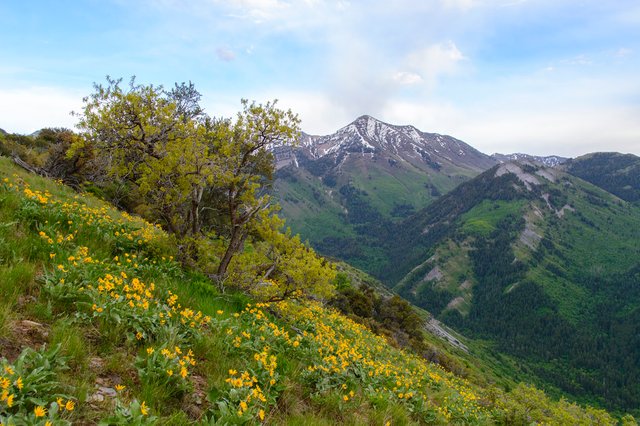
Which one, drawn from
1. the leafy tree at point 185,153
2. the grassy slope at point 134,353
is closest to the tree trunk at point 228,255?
the leafy tree at point 185,153

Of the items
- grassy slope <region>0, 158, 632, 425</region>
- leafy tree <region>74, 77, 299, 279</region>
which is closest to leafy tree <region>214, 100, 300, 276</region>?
leafy tree <region>74, 77, 299, 279</region>

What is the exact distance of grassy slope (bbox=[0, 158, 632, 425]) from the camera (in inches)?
153

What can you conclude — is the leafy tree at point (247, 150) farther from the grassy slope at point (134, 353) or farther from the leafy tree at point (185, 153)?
the grassy slope at point (134, 353)

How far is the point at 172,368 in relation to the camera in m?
4.70

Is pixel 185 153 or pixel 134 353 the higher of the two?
pixel 185 153

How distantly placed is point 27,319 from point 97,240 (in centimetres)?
387

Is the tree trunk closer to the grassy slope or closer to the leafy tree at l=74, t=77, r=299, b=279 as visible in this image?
the leafy tree at l=74, t=77, r=299, b=279

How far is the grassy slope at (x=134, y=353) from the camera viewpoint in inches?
153

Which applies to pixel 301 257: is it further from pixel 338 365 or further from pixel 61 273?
pixel 61 273

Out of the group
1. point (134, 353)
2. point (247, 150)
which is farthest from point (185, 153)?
point (134, 353)

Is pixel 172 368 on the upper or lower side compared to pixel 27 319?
lower

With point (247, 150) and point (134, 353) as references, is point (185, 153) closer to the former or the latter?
point (247, 150)

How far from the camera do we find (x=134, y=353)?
5.11 meters

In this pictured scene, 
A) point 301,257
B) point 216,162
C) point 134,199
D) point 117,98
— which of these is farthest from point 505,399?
point 134,199
